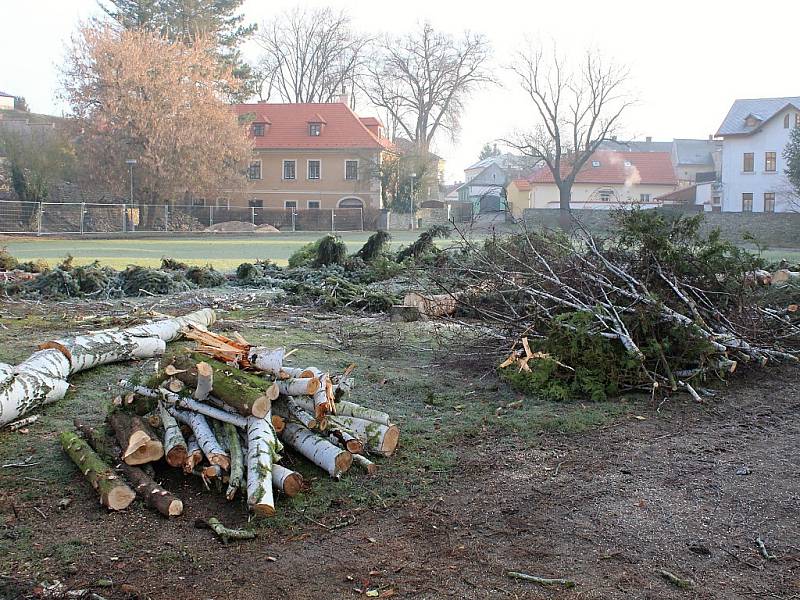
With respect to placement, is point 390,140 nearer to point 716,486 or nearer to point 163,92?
point 163,92

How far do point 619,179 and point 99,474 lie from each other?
3224 inches

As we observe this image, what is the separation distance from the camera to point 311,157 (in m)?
71.7

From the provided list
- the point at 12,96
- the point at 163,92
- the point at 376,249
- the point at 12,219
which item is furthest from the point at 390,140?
the point at 376,249

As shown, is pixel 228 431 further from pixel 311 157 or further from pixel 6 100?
pixel 6 100

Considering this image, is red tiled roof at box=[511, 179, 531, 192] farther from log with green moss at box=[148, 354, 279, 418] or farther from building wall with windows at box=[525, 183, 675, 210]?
log with green moss at box=[148, 354, 279, 418]

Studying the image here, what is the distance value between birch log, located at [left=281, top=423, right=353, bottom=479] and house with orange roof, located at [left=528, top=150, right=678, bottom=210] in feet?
247

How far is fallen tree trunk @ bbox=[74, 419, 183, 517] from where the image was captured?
4402 millimetres

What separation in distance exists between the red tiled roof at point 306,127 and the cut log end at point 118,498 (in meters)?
66.6

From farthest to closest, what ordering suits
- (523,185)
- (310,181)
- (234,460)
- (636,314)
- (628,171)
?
(523,185), (628,171), (310,181), (636,314), (234,460)

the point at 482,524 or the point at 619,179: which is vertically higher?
the point at 619,179

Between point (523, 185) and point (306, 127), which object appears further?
point (523, 185)

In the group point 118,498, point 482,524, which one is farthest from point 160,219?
point 482,524

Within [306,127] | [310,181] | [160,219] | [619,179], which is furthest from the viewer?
[619,179]

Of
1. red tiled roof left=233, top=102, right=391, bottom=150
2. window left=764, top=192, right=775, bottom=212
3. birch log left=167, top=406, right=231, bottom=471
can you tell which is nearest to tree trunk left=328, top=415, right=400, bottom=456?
birch log left=167, top=406, right=231, bottom=471
